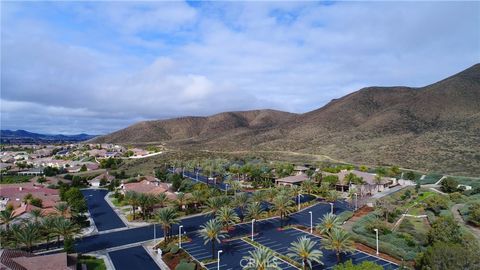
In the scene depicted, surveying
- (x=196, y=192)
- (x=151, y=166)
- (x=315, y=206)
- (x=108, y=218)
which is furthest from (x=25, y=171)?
(x=315, y=206)

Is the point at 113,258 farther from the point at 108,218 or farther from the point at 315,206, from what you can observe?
the point at 315,206

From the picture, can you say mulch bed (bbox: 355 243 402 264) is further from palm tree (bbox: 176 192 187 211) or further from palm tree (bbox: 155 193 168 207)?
palm tree (bbox: 155 193 168 207)

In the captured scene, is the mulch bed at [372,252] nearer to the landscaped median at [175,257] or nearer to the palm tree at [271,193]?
the landscaped median at [175,257]

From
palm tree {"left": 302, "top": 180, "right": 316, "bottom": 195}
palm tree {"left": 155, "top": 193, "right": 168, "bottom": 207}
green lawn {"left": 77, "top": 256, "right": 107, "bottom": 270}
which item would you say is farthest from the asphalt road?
palm tree {"left": 302, "top": 180, "right": 316, "bottom": 195}

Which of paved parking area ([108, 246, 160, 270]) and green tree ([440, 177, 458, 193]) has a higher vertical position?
green tree ([440, 177, 458, 193])

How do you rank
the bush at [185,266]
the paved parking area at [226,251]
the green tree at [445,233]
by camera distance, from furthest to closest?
the paved parking area at [226,251]
the green tree at [445,233]
the bush at [185,266]

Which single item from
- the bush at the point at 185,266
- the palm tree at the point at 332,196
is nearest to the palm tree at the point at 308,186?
the palm tree at the point at 332,196
